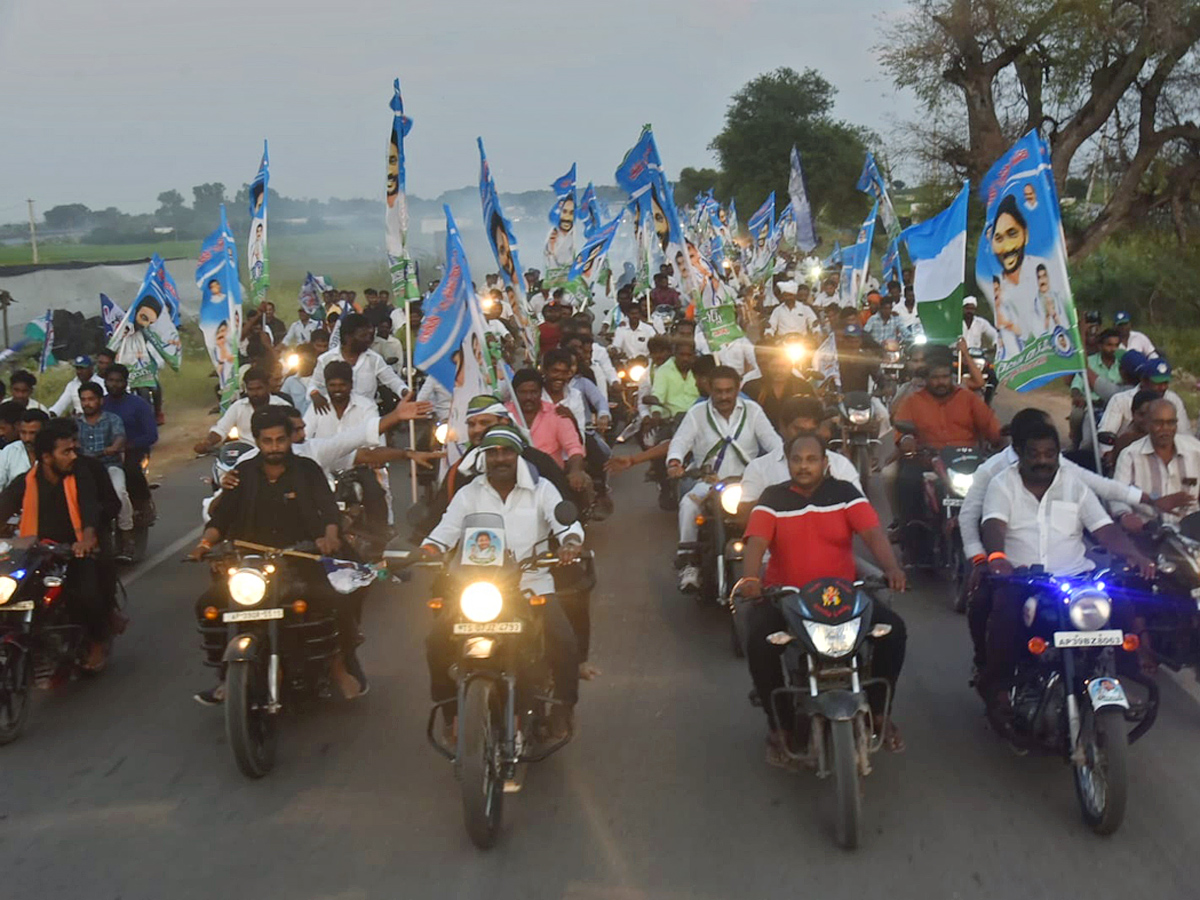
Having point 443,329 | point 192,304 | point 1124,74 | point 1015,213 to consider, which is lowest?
point 192,304

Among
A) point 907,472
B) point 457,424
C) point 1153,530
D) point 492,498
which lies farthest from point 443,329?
point 1153,530

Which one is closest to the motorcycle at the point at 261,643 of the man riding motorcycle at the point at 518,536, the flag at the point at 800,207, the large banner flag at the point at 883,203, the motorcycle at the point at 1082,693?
the man riding motorcycle at the point at 518,536

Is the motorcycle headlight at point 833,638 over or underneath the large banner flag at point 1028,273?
underneath

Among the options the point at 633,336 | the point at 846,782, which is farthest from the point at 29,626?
the point at 633,336

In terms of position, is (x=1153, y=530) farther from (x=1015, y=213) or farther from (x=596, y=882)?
(x=596, y=882)

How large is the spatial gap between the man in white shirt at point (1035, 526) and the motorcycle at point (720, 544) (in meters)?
1.87

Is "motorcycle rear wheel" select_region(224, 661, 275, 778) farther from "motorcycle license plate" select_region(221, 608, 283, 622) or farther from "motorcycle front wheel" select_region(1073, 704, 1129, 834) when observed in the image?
"motorcycle front wheel" select_region(1073, 704, 1129, 834)

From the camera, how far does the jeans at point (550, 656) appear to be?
577 centimetres

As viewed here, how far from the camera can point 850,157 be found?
67062mm

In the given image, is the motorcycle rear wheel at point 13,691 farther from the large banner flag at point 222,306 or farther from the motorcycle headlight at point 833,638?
the large banner flag at point 222,306

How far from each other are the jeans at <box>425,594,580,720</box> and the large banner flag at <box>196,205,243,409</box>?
664 cm

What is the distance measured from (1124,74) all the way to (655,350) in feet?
80.4

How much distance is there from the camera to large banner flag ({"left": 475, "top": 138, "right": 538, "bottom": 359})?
41.0ft

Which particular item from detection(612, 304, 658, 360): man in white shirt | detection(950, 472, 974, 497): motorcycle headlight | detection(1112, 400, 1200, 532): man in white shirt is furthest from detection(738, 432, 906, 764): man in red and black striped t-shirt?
detection(612, 304, 658, 360): man in white shirt
